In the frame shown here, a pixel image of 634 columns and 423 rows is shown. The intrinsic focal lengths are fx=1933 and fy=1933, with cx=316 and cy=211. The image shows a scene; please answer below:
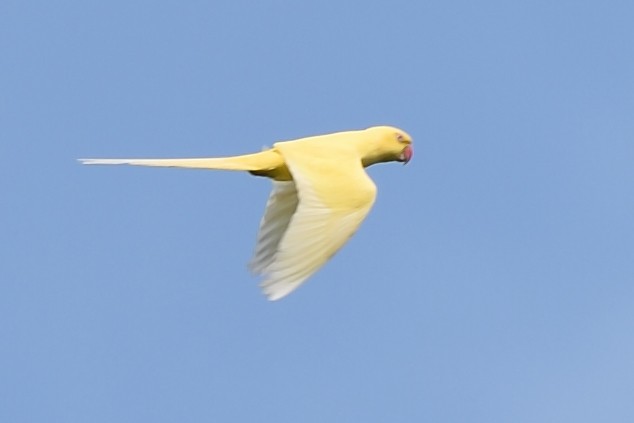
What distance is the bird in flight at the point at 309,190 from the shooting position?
14.1 m

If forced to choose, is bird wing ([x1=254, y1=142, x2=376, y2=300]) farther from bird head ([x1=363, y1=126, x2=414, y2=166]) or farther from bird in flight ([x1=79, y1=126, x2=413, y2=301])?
bird head ([x1=363, y1=126, x2=414, y2=166])

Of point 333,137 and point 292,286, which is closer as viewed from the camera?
point 292,286

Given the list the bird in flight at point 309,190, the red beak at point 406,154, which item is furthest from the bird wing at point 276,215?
the red beak at point 406,154

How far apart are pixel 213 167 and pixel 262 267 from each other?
0.99 meters

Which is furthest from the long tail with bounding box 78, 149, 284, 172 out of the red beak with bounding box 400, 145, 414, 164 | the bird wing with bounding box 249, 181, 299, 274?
the red beak with bounding box 400, 145, 414, 164

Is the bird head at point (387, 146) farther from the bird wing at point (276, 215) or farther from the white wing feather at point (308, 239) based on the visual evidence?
the white wing feather at point (308, 239)

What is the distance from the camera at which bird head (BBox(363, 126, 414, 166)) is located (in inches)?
687

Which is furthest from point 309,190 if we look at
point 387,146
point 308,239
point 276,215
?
point 387,146

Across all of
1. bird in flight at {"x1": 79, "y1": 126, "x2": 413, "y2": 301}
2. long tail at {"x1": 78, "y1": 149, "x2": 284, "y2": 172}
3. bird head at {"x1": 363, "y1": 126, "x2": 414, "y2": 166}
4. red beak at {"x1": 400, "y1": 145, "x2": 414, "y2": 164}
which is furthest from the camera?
red beak at {"x1": 400, "y1": 145, "x2": 414, "y2": 164}

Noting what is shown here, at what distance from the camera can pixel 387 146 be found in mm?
17750

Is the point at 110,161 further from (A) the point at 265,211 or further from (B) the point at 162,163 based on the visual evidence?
(A) the point at 265,211

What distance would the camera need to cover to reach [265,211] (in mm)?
17250

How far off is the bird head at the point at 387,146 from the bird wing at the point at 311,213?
0.77 m

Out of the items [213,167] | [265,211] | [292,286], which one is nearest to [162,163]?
[213,167]
